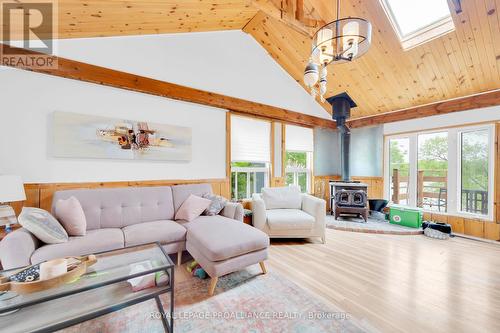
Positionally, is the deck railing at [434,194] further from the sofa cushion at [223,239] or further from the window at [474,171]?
the sofa cushion at [223,239]

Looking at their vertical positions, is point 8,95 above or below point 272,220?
above

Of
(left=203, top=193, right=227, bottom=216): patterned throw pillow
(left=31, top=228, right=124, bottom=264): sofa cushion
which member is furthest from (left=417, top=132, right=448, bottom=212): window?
(left=31, top=228, right=124, bottom=264): sofa cushion

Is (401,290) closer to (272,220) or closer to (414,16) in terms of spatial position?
(272,220)

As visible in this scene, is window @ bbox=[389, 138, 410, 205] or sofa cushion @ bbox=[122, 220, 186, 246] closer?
sofa cushion @ bbox=[122, 220, 186, 246]

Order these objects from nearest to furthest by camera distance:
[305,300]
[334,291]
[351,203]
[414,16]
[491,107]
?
[305,300]
[334,291]
[414,16]
[491,107]
[351,203]

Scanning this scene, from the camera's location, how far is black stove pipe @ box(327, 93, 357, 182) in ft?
14.5

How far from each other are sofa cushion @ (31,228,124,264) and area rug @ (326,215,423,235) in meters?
3.40

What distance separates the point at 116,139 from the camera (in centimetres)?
269

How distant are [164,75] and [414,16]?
351 cm

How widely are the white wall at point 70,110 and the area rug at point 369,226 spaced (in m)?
2.69

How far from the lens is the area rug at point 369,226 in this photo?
3.52 meters

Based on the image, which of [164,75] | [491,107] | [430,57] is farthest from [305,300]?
[491,107]

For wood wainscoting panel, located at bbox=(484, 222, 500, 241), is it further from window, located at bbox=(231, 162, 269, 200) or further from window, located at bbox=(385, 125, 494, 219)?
window, located at bbox=(231, 162, 269, 200)

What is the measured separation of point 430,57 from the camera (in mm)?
3027
